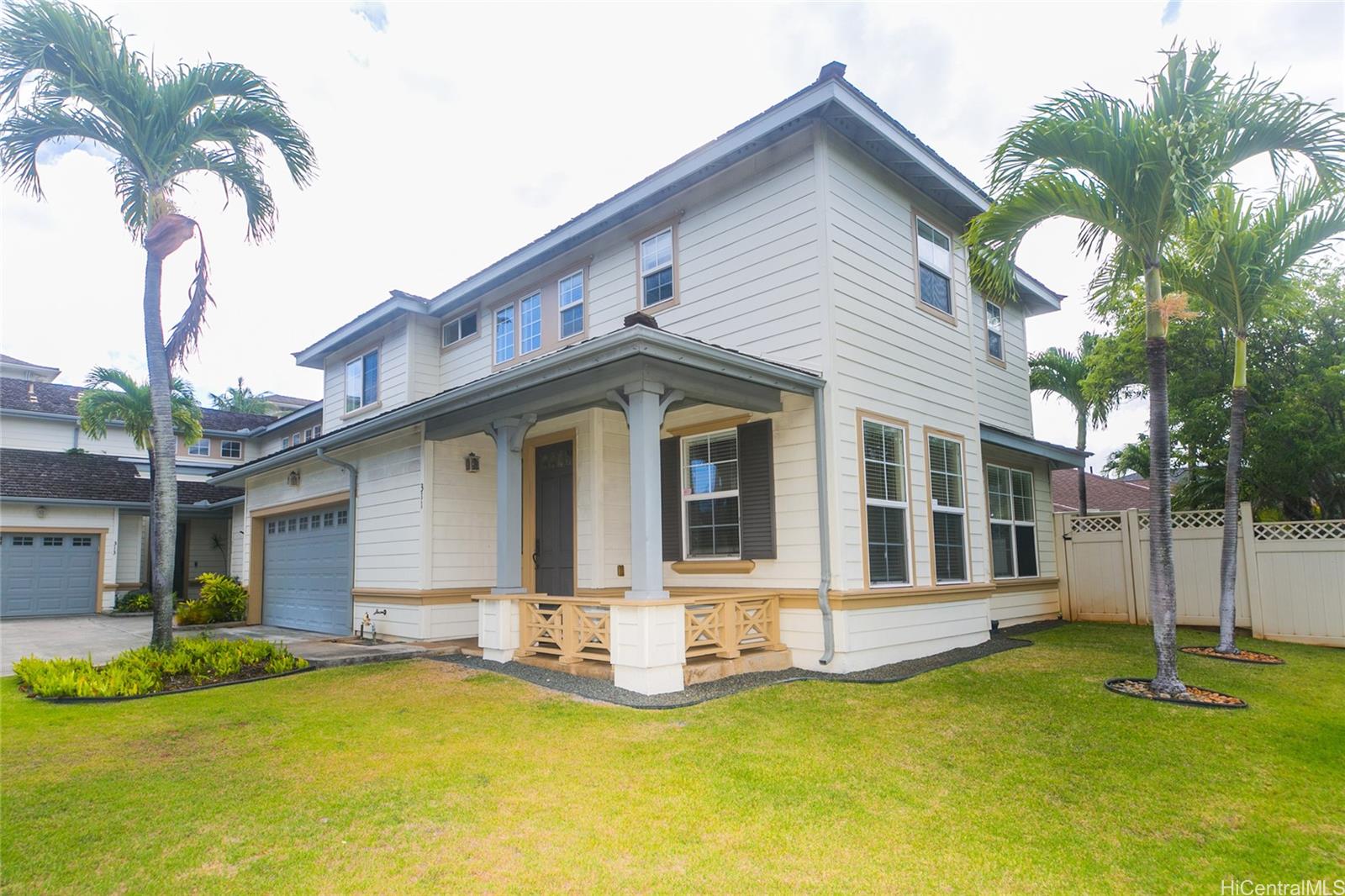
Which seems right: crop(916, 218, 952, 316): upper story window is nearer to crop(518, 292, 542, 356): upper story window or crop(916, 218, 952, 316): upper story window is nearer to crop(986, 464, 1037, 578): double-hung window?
crop(986, 464, 1037, 578): double-hung window

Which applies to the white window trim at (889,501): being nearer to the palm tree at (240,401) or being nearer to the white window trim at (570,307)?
the white window trim at (570,307)

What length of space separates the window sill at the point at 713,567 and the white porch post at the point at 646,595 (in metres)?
1.58

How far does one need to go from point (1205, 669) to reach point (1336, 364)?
725 cm

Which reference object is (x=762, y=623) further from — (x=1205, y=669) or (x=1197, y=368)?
(x=1197, y=368)

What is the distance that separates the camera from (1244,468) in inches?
511

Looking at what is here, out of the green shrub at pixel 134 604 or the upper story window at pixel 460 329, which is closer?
the upper story window at pixel 460 329

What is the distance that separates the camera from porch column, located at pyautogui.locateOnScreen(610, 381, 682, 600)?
6.71 m

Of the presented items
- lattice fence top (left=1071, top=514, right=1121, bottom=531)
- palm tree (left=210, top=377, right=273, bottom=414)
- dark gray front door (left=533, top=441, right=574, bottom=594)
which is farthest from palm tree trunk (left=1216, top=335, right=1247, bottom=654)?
palm tree (left=210, top=377, right=273, bottom=414)

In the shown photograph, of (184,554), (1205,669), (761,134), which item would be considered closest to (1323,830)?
(1205,669)

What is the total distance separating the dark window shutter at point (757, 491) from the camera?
798cm

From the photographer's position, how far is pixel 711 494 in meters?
8.66

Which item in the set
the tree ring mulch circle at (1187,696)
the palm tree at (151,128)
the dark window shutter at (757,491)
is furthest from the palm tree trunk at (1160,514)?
the palm tree at (151,128)

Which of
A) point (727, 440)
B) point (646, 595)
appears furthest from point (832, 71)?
point (646, 595)

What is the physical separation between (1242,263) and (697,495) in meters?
6.81
